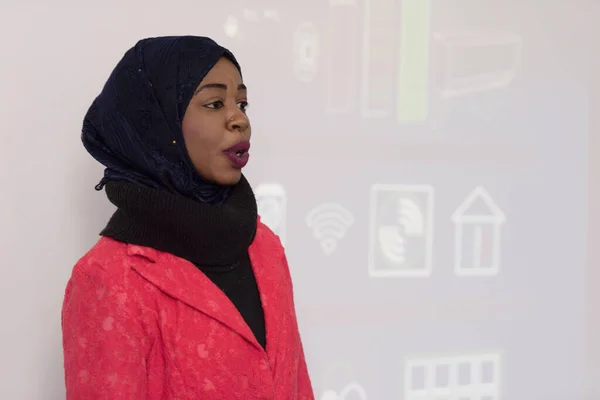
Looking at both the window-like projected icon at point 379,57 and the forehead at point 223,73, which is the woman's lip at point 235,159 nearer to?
the forehead at point 223,73

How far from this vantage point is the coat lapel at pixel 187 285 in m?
0.99

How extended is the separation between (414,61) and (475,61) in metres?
0.20

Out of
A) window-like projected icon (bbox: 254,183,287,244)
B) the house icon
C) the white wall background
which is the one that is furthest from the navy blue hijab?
the house icon

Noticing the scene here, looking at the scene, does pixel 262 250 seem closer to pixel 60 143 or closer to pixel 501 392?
pixel 60 143

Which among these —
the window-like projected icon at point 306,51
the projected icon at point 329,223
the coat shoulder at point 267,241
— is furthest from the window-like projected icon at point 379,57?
the coat shoulder at point 267,241

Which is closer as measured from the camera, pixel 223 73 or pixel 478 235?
pixel 223 73

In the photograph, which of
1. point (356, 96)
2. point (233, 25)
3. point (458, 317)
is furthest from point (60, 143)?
point (458, 317)

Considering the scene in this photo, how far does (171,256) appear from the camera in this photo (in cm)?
103

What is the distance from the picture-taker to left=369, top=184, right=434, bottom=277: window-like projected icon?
5.71ft

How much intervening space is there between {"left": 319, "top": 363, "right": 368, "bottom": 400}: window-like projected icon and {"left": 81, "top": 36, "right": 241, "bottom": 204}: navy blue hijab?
83 centimetres

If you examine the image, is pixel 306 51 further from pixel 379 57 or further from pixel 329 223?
pixel 329 223

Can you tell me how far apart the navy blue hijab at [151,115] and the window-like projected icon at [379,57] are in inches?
28.0

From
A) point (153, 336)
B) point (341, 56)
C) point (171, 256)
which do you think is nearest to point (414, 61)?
point (341, 56)

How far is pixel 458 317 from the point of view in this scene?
1.84 meters
